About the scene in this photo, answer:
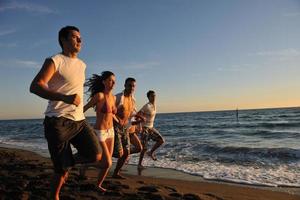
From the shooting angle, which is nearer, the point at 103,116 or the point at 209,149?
the point at 103,116

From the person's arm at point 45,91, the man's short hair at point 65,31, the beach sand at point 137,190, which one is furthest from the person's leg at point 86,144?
the beach sand at point 137,190

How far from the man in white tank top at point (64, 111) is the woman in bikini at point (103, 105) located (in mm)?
1314

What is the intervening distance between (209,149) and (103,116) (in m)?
7.47

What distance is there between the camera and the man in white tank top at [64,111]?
10.1 ft

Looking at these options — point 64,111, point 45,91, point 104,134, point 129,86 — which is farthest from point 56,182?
point 129,86

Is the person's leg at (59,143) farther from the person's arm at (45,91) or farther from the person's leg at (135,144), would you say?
the person's leg at (135,144)

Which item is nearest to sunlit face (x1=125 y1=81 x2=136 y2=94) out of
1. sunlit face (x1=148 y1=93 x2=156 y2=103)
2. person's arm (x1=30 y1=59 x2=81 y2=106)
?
sunlit face (x1=148 y1=93 x2=156 y2=103)

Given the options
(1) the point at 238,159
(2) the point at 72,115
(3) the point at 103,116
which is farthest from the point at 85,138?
(1) the point at 238,159

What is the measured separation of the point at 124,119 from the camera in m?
5.98

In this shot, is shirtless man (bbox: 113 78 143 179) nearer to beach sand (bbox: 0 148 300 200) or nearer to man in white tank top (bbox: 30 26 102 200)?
beach sand (bbox: 0 148 300 200)

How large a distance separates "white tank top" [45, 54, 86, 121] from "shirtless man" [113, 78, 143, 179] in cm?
243

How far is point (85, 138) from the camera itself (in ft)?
11.1

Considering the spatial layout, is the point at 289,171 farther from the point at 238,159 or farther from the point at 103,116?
the point at 103,116

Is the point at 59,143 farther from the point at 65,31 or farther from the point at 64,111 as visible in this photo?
the point at 65,31
